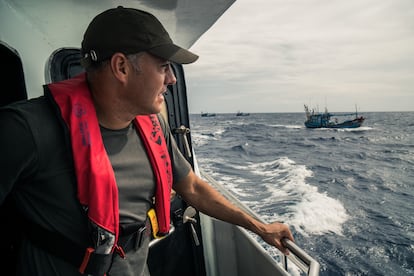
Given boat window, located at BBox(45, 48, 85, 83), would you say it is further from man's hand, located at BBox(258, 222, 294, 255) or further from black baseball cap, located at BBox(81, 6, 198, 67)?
man's hand, located at BBox(258, 222, 294, 255)

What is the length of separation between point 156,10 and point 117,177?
4.64 feet

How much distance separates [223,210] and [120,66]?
0.87m

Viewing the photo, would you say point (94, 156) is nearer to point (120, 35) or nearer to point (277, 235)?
point (120, 35)

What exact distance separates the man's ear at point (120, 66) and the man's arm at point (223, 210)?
64cm

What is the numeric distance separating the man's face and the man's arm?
52 centimetres

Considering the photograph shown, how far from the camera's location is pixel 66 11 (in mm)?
1744

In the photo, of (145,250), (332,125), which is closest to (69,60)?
(145,250)

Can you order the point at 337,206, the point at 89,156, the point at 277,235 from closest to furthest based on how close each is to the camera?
the point at 89,156, the point at 277,235, the point at 337,206

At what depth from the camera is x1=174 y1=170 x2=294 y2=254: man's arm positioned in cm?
125

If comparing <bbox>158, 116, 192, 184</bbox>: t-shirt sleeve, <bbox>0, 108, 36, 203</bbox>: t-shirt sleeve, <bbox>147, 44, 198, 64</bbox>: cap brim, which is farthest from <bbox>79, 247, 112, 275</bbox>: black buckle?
<bbox>147, 44, 198, 64</bbox>: cap brim

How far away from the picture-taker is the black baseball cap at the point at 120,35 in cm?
92

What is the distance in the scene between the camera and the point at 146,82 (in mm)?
981

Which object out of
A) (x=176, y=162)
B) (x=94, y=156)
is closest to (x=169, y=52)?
(x=94, y=156)

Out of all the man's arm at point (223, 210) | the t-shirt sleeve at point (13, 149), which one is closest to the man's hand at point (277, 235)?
the man's arm at point (223, 210)
